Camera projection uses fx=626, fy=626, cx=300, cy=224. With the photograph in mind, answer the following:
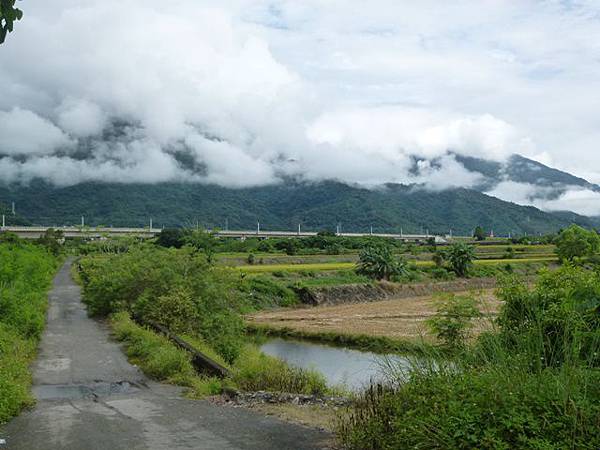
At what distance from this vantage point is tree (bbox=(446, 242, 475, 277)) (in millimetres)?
58312

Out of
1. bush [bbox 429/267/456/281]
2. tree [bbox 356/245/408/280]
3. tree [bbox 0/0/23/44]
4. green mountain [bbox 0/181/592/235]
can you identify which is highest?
green mountain [bbox 0/181/592/235]

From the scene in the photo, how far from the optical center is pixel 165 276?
1953 centimetres

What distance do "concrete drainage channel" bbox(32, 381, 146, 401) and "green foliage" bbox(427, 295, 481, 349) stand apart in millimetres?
5911

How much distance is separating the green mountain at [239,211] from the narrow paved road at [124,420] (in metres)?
152

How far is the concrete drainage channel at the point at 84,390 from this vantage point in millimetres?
10547

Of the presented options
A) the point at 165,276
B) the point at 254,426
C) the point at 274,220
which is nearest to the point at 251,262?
the point at 165,276

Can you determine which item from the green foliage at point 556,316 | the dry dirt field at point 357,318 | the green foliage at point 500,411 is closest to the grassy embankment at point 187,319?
the green foliage at point 556,316

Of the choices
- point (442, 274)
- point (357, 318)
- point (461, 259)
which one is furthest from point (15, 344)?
point (461, 259)

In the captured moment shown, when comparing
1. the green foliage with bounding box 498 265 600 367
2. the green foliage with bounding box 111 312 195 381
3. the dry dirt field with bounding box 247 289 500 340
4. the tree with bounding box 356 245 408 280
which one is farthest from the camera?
the tree with bounding box 356 245 408 280

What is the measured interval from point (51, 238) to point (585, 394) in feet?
281

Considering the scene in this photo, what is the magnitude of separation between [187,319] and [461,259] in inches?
1749

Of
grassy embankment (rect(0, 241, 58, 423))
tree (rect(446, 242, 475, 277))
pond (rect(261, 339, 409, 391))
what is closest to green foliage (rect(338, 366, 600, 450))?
grassy embankment (rect(0, 241, 58, 423))

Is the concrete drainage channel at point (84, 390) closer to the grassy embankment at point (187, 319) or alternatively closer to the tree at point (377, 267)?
the grassy embankment at point (187, 319)

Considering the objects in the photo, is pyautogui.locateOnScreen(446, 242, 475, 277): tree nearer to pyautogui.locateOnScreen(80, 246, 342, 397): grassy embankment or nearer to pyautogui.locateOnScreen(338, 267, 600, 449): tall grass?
pyautogui.locateOnScreen(80, 246, 342, 397): grassy embankment
